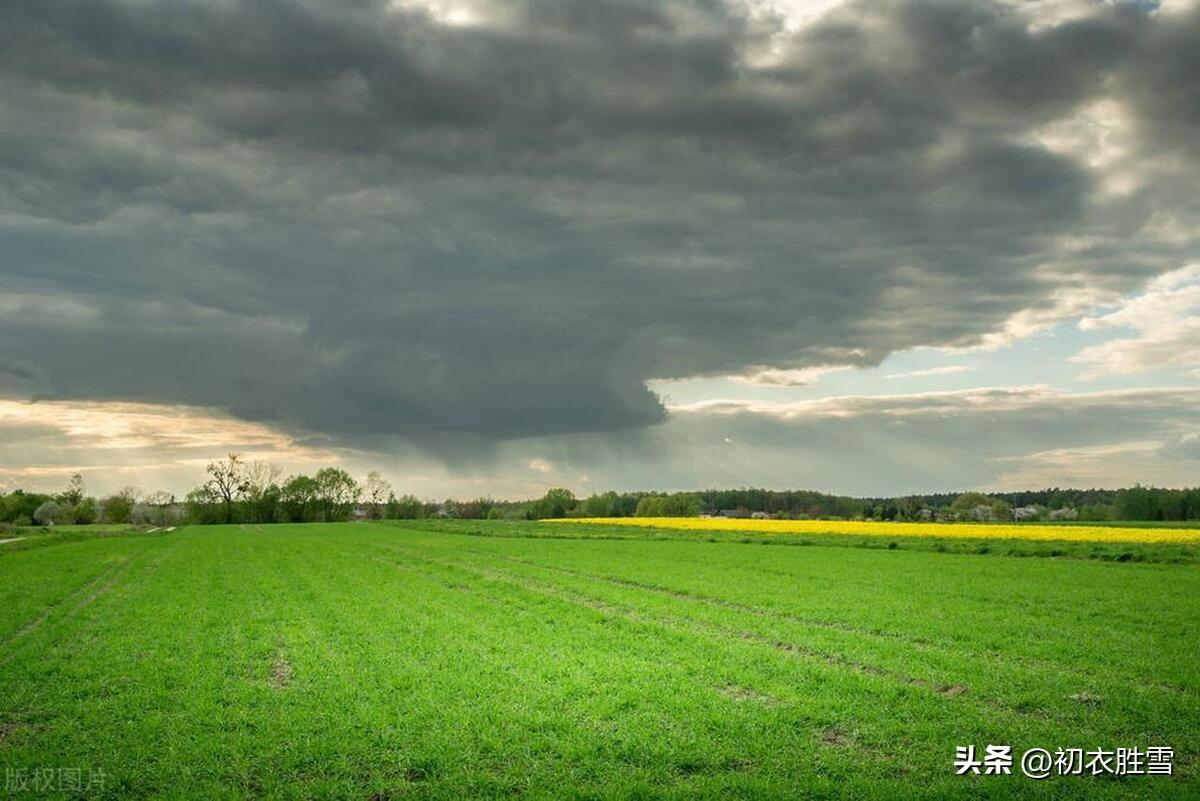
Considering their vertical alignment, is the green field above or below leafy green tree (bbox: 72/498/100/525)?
above

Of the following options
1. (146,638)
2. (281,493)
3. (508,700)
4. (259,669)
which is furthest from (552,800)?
(281,493)

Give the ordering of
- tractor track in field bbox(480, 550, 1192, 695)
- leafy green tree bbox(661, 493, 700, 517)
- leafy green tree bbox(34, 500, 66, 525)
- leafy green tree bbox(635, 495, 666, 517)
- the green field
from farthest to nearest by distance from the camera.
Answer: leafy green tree bbox(34, 500, 66, 525)
leafy green tree bbox(635, 495, 666, 517)
leafy green tree bbox(661, 493, 700, 517)
tractor track in field bbox(480, 550, 1192, 695)
the green field

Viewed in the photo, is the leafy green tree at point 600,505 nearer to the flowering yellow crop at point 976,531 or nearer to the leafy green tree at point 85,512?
the flowering yellow crop at point 976,531

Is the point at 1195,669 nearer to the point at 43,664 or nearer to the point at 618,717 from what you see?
the point at 618,717

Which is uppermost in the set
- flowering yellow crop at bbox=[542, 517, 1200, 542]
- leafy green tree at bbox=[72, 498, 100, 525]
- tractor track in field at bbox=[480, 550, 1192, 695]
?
tractor track in field at bbox=[480, 550, 1192, 695]

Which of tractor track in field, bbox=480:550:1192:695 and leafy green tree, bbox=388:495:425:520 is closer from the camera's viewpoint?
tractor track in field, bbox=480:550:1192:695

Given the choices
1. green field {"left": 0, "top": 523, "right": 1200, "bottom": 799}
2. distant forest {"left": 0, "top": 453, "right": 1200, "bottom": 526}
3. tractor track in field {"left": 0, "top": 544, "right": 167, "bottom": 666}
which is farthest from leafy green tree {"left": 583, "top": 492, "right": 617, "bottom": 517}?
green field {"left": 0, "top": 523, "right": 1200, "bottom": 799}

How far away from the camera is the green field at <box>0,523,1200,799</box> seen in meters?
11.2

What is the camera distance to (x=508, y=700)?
1491cm

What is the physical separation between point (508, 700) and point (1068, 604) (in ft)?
70.6

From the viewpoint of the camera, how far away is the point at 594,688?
51.0ft

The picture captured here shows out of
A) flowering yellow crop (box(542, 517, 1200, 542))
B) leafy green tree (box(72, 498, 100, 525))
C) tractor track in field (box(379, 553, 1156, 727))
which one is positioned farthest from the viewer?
leafy green tree (box(72, 498, 100, 525))

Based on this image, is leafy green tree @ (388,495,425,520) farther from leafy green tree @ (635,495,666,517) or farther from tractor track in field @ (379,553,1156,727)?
tractor track in field @ (379,553,1156,727)

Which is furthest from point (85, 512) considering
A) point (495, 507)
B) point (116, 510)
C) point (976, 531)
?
point (976, 531)
